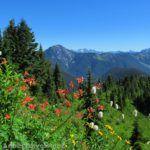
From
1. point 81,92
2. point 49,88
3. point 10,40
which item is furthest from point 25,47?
point 81,92

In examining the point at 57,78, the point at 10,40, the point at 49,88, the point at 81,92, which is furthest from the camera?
the point at 57,78

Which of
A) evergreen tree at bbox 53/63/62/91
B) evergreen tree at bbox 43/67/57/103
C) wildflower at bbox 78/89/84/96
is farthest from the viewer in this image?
evergreen tree at bbox 53/63/62/91

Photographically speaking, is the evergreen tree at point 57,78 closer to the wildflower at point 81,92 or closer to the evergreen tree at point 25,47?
the evergreen tree at point 25,47

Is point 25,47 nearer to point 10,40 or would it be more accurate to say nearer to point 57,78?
point 10,40

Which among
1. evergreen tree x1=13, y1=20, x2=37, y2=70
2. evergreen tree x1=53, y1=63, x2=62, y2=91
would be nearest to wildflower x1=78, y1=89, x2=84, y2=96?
evergreen tree x1=13, y1=20, x2=37, y2=70

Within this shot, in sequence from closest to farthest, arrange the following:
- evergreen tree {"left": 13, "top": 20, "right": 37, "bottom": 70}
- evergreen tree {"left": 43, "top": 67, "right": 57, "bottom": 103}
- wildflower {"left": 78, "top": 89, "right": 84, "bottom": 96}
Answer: wildflower {"left": 78, "top": 89, "right": 84, "bottom": 96}, evergreen tree {"left": 13, "top": 20, "right": 37, "bottom": 70}, evergreen tree {"left": 43, "top": 67, "right": 57, "bottom": 103}

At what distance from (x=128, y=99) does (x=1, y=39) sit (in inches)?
3749

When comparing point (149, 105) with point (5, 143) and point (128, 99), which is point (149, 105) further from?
point (5, 143)

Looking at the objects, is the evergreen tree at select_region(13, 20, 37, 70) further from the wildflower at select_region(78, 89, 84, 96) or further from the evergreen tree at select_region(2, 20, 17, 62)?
the wildflower at select_region(78, 89, 84, 96)

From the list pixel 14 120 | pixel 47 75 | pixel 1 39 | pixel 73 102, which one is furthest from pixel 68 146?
pixel 47 75

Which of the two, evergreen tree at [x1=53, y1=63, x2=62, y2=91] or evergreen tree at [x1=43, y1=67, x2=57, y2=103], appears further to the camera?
evergreen tree at [x1=53, y1=63, x2=62, y2=91]

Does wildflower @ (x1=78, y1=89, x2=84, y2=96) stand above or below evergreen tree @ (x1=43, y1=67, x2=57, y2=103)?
above

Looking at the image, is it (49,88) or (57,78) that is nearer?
(49,88)

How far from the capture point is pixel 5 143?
5.98m
